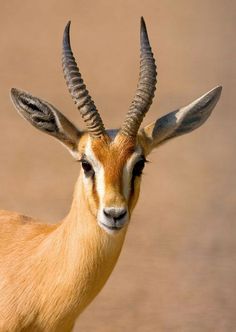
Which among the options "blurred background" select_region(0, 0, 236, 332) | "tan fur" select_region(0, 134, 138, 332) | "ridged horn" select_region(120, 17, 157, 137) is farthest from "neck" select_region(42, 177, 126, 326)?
"blurred background" select_region(0, 0, 236, 332)

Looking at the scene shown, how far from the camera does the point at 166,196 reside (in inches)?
564

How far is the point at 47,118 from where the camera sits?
7508mm

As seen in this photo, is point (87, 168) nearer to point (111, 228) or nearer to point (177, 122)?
point (111, 228)

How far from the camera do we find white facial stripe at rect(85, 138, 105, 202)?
270 inches

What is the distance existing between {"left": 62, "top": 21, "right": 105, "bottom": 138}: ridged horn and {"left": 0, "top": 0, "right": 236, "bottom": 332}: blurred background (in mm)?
4057

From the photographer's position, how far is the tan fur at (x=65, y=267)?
7.10 m

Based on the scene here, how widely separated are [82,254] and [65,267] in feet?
0.74

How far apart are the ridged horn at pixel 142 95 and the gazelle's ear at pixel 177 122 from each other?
23 cm

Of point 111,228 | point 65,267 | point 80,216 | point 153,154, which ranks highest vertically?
point 111,228

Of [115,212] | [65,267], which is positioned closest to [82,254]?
[65,267]

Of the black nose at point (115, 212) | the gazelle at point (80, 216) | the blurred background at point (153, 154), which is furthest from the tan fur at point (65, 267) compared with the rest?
the blurred background at point (153, 154)

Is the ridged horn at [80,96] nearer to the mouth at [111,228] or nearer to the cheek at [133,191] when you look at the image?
the cheek at [133,191]

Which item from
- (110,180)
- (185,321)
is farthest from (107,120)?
(110,180)

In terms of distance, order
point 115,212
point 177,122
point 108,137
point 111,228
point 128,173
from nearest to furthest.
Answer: point 115,212 < point 111,228 < point 128,173 < point 108,137 < point 177,122
